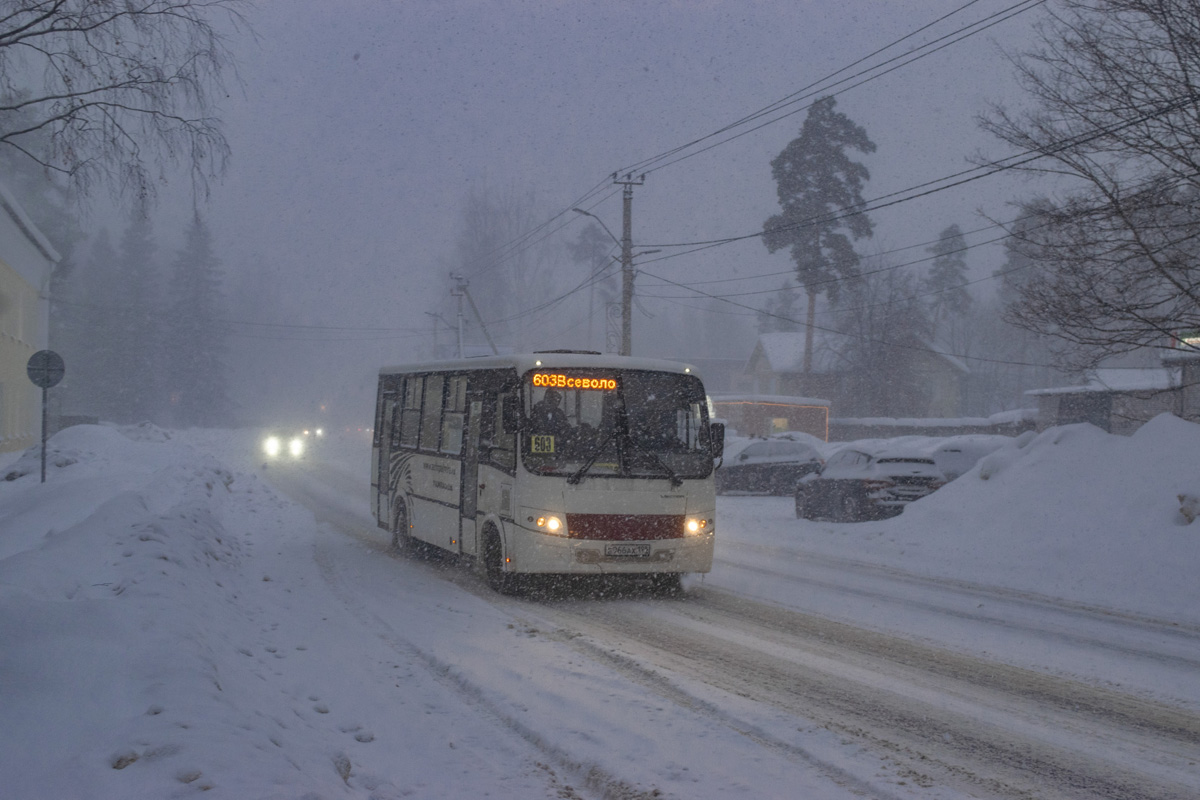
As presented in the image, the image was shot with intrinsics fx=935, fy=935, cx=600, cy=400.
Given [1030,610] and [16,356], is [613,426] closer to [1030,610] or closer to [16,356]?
[1030,610]

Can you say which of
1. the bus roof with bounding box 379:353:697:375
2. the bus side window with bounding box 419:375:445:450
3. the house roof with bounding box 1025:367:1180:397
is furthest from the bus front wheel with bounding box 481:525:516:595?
the house roof with bounding box 1025:367:1180:397

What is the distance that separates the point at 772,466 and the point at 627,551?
1889 centimetres

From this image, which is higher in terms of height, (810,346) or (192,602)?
(810,346)

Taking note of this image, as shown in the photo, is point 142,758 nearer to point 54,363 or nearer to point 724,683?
point 724,683

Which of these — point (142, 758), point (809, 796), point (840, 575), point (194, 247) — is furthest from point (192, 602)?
point (194, 247)

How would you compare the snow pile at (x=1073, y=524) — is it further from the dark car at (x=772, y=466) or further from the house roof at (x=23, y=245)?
the house roof at (x=23, y=245)

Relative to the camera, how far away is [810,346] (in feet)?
209

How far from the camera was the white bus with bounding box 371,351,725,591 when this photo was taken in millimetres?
10672

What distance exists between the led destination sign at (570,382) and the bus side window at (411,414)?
423 centimetres

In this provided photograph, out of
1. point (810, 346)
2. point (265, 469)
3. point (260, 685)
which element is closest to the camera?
point (260, 685)

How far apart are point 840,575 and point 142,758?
10955 mm

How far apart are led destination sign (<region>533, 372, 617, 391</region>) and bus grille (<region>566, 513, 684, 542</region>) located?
1.55 meters

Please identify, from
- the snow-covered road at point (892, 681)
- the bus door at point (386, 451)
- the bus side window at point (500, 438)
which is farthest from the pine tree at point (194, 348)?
the bus side window at point (500, 438)

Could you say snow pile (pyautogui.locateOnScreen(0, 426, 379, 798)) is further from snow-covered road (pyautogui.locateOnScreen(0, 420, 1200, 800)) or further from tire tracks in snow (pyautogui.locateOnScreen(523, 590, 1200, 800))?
tire tracks in snow (pyautogui.locateOnScreen(523, 590, 1200, 800))
